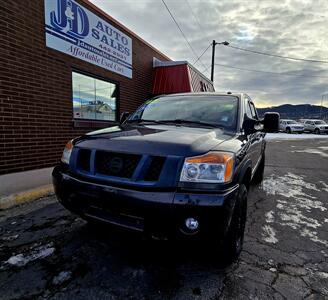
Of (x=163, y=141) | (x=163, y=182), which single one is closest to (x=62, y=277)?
(x=163, y=182)

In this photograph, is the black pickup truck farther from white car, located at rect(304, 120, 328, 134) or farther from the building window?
white car, located at rect(304, 120, 328, 134)

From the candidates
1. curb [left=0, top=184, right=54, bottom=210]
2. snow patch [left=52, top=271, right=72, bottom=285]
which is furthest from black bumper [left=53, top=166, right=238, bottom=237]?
curb [left=0, top=184, right=54, bottom=210]

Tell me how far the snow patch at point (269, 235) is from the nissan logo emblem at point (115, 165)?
2021mm

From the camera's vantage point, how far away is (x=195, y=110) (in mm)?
3186

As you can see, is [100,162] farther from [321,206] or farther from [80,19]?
[80,19]

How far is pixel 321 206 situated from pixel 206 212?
135 inches

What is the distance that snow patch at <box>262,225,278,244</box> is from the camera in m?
2.93

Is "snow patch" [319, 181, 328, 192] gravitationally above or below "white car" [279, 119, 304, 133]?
below

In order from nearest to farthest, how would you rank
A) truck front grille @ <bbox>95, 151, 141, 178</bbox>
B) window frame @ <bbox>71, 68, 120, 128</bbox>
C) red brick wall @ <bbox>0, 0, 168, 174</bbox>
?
1. truck front grille @ <bbox>95, 151, 141, 178</bbox>
2. red brick wall @ <bbox>0, 0, 168, 174</bbox>
3. window frame @ <bbox>71, 68, 120, 128</bbox>

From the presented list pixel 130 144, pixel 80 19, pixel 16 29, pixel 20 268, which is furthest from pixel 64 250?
pixel 80 19

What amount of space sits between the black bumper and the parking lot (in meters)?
0.17

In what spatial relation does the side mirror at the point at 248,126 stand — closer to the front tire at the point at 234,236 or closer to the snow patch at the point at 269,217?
the front tire at the point at 234,236

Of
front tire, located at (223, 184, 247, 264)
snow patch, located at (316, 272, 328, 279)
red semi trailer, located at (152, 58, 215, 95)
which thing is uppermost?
red semi trailer, located at (152, 58, 215, 95)

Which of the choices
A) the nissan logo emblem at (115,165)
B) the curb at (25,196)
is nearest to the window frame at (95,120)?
the curb at (25,196)
